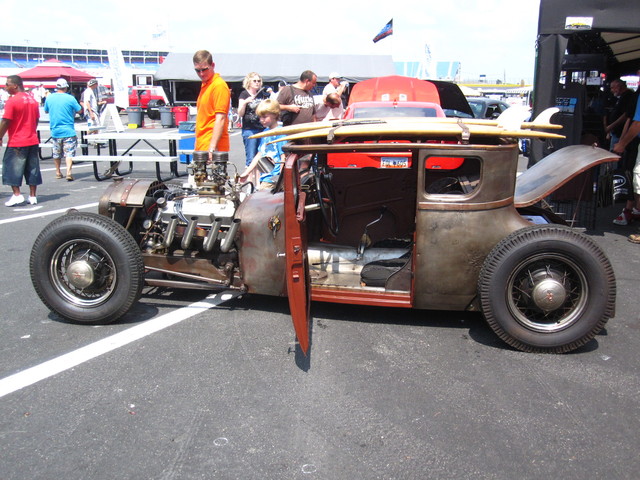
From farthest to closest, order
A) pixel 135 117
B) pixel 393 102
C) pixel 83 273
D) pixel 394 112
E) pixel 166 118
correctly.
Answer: pixel 166 118 → pixel 135 117 → pixel 393 102 → pixel 394 112 → pixel 83 273

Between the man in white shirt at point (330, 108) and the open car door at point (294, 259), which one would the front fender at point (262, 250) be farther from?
the man in white shirt at point (330, 108)

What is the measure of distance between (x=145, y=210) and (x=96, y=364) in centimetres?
146

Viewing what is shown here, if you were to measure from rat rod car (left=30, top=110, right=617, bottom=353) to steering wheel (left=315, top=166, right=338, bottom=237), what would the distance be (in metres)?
0.02

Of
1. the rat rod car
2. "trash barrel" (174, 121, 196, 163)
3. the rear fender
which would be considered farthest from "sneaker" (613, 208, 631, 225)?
"trash barrel" (174, 121, 196, 163)

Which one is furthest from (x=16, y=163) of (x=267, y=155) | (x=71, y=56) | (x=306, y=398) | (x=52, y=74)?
(x=71, y=56)

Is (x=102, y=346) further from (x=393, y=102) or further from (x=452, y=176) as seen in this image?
(x=393, y=102)

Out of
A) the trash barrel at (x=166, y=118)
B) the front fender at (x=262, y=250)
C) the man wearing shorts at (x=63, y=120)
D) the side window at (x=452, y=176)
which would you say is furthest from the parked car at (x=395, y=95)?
the trash barrel at (x=166, y=118)

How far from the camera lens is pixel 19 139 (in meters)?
8.20

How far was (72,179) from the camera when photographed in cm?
1101

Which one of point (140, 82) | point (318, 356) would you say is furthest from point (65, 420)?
point (140, 82)

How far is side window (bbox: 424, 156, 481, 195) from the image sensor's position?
4.57 m

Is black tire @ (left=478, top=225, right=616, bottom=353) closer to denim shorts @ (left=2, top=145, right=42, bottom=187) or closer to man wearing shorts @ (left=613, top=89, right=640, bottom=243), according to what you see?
man wearing shorts @ (left=613, top=89, right=640, bottom=243)

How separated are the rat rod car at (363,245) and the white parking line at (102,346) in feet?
0.70

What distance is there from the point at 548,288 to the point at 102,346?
9.99 feet
